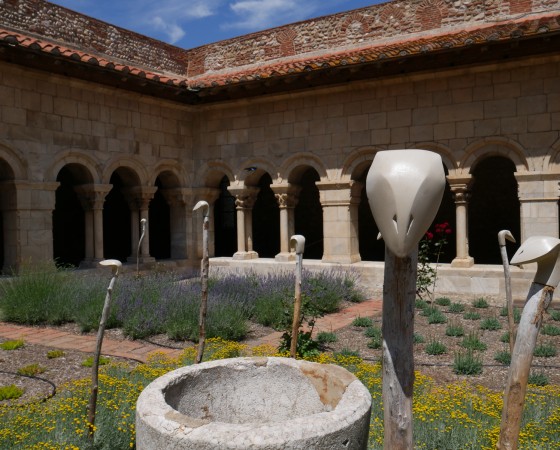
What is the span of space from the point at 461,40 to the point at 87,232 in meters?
7.78

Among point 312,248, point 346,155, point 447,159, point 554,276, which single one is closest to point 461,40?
point 447,159

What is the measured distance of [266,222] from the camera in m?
16.7

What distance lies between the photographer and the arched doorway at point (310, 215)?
16.0 meters

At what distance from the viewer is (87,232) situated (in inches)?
421

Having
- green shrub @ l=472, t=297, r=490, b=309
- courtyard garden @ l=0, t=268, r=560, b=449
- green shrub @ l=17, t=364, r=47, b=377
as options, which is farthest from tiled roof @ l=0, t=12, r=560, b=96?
green shrub @ l=17, t=364, r=47, b=377

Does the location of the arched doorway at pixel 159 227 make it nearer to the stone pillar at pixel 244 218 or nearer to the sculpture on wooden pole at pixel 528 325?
the stone pillar at pixel 244 218

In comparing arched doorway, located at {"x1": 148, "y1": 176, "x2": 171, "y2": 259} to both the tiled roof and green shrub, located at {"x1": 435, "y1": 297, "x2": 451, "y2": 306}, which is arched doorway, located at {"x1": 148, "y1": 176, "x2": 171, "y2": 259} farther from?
green shrub, located at {"x1": 435, "y1": 297, "x2": 451, "y2": 306}

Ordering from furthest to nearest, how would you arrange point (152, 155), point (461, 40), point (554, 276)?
point (152, 155) → point (461, 40) → point (554, 276)

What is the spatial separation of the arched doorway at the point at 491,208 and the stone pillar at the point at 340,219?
16.2 feet

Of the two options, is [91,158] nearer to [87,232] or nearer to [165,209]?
[87,232]

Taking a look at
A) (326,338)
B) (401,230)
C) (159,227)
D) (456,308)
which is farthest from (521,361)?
(159,227)

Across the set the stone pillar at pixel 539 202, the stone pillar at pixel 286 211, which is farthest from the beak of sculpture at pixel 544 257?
the stone pillar at pixel 286 211

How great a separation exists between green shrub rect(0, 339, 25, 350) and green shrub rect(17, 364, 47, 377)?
31.9 inches

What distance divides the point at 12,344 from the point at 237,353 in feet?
8.51
